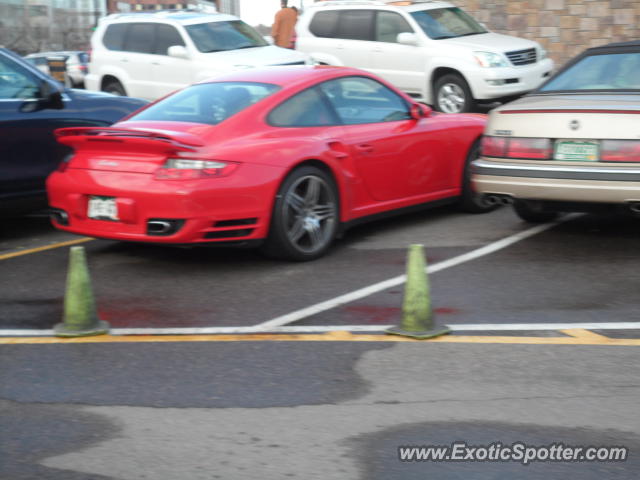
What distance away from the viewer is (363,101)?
8.80 meters

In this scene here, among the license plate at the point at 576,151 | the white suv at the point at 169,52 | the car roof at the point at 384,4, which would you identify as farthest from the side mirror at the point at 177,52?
the license plate at the point at 576,151

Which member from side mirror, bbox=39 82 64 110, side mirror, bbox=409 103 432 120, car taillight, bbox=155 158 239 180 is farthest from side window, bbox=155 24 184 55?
car taillight, bbox=155 158 239 180

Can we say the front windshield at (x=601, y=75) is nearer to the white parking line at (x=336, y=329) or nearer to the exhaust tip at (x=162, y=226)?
the white parking line at (x=336, y=329)

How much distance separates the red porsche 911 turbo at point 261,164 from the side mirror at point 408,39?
24.0 ft

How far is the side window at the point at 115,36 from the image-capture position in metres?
17.8

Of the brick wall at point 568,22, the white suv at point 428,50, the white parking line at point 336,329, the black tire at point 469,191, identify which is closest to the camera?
the white parking line at point 336,329

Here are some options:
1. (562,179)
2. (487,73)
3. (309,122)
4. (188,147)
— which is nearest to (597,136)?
(562,179)

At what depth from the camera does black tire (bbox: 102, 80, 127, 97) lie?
698 inches

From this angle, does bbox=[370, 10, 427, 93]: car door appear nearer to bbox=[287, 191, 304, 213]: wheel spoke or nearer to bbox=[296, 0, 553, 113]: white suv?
bbox=[296, 0, 553, 113]: white suv

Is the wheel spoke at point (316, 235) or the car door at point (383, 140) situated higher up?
the car door at point (383, 140)

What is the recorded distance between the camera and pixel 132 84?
1741cm

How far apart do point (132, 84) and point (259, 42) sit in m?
2.16

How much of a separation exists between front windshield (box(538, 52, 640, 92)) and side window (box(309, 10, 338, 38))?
9.44 m

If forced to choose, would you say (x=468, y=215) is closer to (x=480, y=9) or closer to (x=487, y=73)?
(x=487, y=73)
